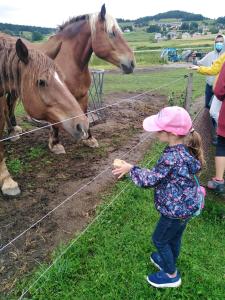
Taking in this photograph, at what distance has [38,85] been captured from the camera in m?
3.54

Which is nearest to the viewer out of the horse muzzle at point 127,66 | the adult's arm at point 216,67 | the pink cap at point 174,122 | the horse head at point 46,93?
the pink cap at point 174,122

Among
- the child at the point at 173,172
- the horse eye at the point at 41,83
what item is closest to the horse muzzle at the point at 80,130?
the horse eye at the point at 41,83

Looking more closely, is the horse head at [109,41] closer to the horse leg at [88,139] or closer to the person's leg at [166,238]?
the horse leg at [88,139]

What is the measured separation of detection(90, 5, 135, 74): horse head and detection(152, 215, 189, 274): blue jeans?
12.7ft

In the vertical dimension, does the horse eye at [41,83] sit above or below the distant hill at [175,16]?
below

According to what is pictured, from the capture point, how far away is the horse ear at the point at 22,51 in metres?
3.34

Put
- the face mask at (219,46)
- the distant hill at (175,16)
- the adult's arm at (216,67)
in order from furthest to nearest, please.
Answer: the distant hill at (175,16), the face mask at (219,46), the adult's arm at (216,67)

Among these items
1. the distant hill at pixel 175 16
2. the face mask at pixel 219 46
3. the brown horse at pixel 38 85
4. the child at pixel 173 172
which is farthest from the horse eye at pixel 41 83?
the distant hill at pixel 175 16

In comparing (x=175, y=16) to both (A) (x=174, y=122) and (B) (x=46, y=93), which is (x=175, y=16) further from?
(A) (x=174, y=122)

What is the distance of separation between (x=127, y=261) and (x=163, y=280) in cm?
40

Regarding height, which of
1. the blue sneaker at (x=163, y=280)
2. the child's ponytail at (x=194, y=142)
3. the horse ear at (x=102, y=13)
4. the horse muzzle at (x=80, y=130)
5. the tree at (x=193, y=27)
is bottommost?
the tree at (x=193, y=27)

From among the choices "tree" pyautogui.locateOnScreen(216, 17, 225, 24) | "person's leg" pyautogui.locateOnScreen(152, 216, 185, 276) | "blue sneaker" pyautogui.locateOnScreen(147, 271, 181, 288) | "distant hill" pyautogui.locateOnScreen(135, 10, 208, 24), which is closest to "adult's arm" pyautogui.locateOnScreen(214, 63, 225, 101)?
"person's leg" pyautogui.locateOnScreen(152, 216, 185, 276)

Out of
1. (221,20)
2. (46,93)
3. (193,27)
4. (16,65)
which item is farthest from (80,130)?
(221,20)

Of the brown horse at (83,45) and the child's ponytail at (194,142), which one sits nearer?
the child's ponytail at (194,142)
